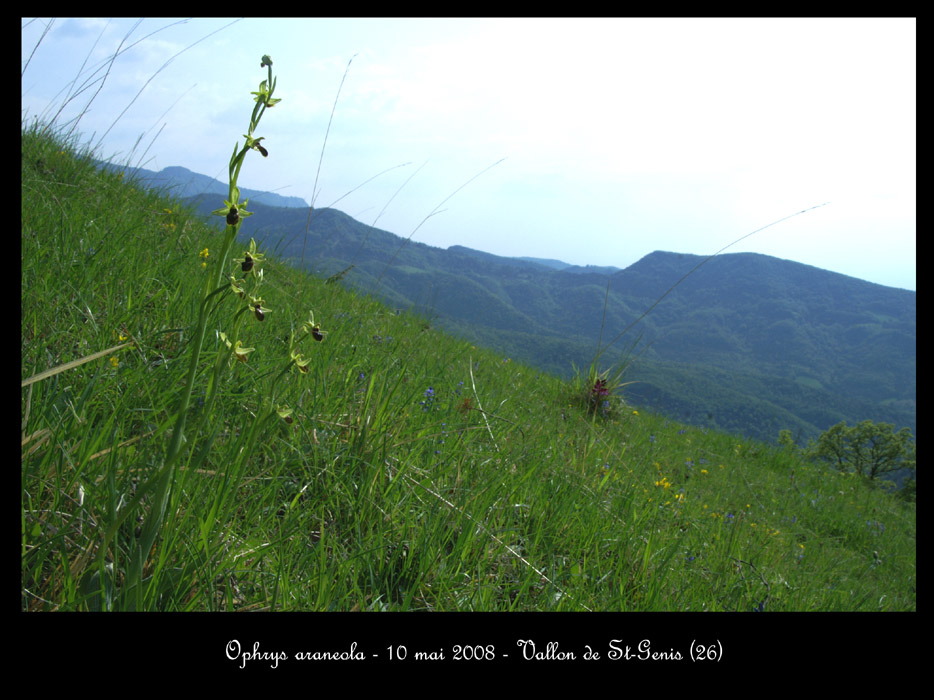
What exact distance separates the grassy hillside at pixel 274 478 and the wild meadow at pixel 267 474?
0.4 inches

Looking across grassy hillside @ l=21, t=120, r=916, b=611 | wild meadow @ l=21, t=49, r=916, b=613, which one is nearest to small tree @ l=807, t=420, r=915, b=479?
wild meadow @ l=21, t=49, r=916, b=613

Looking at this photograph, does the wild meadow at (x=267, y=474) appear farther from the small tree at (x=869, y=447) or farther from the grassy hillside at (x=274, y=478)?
the small tree at (x=869, y=447)

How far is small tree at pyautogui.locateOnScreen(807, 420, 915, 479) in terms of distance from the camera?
63.4ft

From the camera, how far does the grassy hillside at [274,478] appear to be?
3.97 ft

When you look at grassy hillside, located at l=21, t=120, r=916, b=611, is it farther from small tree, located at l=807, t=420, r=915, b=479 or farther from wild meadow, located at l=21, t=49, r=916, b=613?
small tree, located at l=807, t=420, r=915, b=479

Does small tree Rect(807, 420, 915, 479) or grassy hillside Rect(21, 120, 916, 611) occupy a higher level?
grassy hillside Rect(21, 120, 916, 611)

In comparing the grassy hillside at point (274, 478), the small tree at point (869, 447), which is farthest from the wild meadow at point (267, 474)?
the small tree at point (869, 447)

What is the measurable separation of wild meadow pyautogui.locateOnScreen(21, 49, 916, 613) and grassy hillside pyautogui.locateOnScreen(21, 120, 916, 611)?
0.01 metres

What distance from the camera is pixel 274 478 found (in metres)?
1.69

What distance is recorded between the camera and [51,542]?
A: 1173mm
